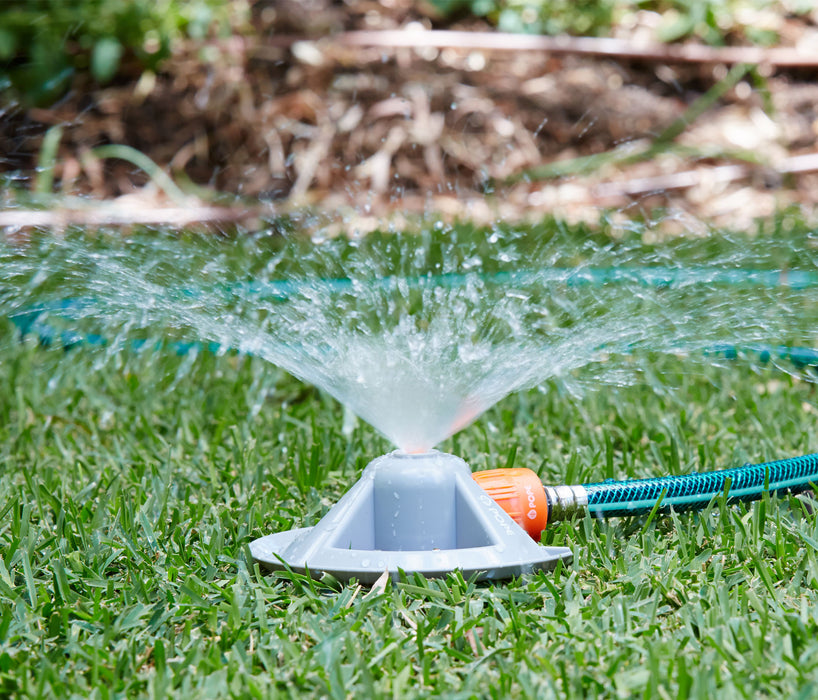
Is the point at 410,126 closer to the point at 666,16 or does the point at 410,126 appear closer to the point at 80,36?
the point at 666,16

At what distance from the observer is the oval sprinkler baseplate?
1237 mm

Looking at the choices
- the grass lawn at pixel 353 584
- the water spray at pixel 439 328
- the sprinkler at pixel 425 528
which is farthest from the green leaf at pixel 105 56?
the sprinkler at pixel 425 528

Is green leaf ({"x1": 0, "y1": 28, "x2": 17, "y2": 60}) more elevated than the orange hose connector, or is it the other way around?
green leaf ({"x1": 0, "y1": 28, "x2": 17, "y2": 60})

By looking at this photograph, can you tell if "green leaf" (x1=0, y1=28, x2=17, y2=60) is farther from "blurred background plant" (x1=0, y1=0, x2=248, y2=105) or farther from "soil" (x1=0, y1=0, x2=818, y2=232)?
"soil" (x1=0, y1=0, x2=818, y2=232)

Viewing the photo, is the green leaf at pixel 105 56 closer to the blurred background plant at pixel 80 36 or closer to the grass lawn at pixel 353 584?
the blurred background plant at pixel 80 36

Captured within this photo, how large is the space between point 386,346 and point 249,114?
4.00 meters

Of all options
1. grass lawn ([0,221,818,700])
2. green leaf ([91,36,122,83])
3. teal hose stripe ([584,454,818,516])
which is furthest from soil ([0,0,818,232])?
teal hose stripe ([584,454,818,516])

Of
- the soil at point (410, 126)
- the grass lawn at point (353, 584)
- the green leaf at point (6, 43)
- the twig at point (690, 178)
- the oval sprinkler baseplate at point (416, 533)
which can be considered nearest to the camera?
the grass lawn at point (353, 584)

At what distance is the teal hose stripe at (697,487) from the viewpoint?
4.73 feet

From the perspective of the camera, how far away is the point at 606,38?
18.2ft

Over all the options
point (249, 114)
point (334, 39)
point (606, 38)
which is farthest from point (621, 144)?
point (249, 114)

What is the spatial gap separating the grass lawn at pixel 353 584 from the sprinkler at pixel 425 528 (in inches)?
1.1

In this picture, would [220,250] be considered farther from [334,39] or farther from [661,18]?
[661,18]

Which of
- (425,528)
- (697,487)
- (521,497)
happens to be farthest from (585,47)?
(425,528)
